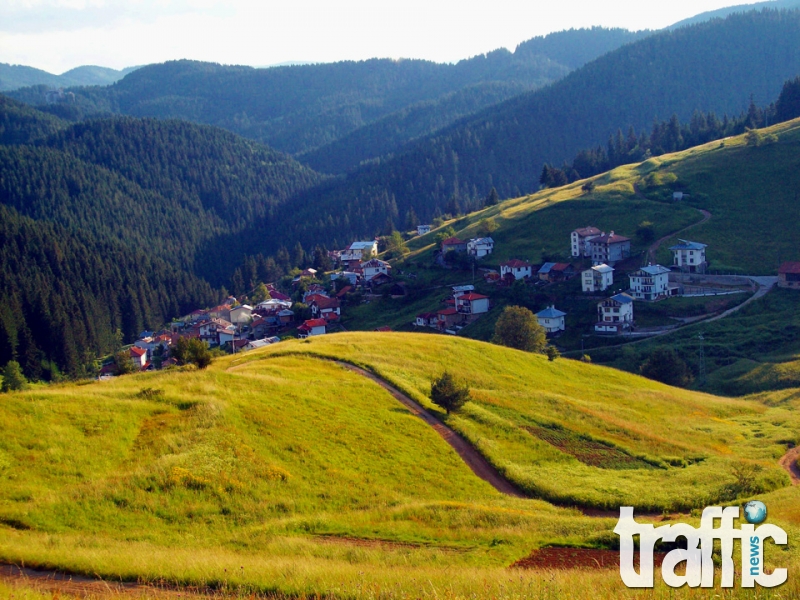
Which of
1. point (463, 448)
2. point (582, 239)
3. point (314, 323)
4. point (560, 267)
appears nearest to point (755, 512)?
point (463, 448)

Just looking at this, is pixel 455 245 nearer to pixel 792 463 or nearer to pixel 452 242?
pixel 452 242

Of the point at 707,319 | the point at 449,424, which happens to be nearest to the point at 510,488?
the point at 449,424

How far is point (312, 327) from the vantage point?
97.6 m

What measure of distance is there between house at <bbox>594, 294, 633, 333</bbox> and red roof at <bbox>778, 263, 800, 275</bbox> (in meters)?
17.5

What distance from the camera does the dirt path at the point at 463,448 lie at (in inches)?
1030

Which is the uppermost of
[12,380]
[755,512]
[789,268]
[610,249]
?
[755,512]

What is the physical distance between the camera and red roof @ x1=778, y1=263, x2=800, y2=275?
263ft

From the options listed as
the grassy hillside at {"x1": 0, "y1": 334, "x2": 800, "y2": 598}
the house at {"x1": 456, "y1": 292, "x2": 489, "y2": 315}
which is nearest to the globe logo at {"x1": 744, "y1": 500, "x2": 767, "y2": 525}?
Result: the grassy hillside at {"x1": 0, "y1": 334, "x2": 800, "y2": 598}

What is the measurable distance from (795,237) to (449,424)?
81644mm

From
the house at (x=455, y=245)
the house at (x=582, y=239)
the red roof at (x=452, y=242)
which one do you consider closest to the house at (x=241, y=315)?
the house at (x=455, y=245)

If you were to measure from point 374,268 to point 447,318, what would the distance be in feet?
106

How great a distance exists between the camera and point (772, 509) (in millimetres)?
21281

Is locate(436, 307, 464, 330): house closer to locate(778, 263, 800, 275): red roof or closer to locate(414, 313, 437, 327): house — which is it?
locate(414, 313, 437, 327): house

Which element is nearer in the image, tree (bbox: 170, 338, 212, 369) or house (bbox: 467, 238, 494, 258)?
tree (bbox: 170, 338, 212, 369)
